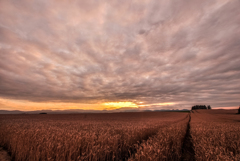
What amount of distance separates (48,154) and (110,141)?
2568 mm

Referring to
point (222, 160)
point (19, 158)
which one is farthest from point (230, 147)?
point (19, 158)

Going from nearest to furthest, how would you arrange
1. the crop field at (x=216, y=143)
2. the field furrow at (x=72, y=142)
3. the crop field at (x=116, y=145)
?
the crop field at (x=216, y=143), the crop field at (x=116, y=145), the field furrow at (x=72, y=142)

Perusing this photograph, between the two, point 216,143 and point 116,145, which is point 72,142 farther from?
point 216,143

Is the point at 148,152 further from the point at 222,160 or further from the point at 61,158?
the point at 61,158

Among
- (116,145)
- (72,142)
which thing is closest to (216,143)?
(116,145)

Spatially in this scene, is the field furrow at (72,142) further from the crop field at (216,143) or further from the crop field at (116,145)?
the crop field at (216,143)

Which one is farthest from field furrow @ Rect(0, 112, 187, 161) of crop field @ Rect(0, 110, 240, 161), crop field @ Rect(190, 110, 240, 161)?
crop field @ Rect(190, 110, 240, 161)

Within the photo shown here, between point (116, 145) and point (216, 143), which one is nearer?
point (116, 145)

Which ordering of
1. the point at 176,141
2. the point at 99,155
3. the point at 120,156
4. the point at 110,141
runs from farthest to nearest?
the point at 176,141 < the point at 110,141 < the point at 120,156 < the point at 99,155

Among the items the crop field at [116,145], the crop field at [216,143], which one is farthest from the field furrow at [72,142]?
the crop field at [216,143]

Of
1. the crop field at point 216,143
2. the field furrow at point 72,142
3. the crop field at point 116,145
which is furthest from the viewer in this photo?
the field furrow at point 72,142

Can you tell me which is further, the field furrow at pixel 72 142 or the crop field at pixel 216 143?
the field furrow at pixel 72 142

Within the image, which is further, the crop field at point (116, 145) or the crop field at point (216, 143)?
the crop field at point (116, 145)

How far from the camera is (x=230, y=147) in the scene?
538 centimetres
